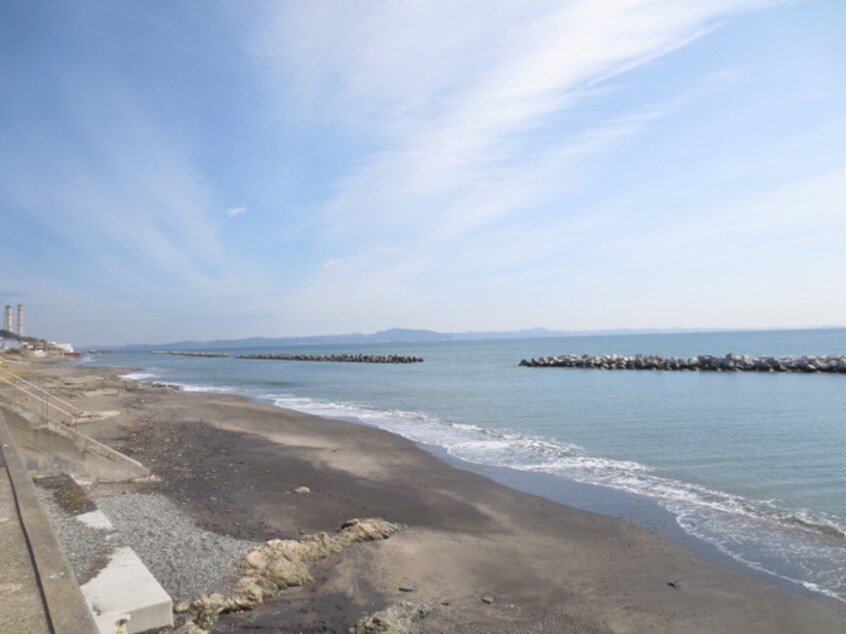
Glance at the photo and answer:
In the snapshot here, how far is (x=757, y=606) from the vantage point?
273 inches

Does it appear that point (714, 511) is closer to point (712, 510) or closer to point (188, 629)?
point (712, 510)

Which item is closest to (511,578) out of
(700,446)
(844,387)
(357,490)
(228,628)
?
(228,628)

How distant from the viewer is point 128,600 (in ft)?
16.7

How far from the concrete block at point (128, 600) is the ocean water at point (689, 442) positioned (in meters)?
7.88

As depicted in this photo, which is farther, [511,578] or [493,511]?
[493,511]

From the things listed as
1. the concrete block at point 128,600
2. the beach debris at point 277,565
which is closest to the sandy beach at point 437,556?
the beach debris at point 277,565

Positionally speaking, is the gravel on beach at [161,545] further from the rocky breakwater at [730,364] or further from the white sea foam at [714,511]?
the rocky breakwater at [730,364]

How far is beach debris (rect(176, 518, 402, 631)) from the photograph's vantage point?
5957mm

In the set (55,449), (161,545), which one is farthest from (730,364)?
(161,545)

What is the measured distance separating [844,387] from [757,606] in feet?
109

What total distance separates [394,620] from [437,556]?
2431 mm

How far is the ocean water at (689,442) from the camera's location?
375 inches

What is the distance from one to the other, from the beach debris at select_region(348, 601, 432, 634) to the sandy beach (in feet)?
0.54

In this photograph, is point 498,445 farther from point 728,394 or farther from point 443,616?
point 728,394
